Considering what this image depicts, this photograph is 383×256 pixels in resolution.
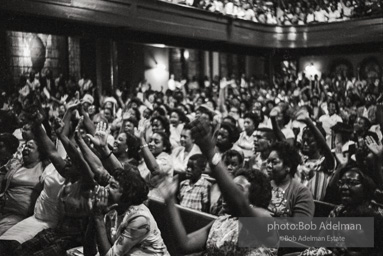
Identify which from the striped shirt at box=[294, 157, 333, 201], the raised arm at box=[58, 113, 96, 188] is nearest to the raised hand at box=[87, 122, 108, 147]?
the raised arm at box=[58, 113, 96, 188]

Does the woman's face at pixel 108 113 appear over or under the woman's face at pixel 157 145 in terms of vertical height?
over

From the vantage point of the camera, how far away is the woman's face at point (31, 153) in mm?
4520

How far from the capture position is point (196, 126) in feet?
7.75

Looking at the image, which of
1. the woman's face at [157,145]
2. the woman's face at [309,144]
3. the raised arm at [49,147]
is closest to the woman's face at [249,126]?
the woman's face at [309,144]

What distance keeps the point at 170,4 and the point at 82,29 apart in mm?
2287

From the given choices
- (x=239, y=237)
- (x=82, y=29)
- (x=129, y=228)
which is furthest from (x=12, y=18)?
(x=239, y=237)

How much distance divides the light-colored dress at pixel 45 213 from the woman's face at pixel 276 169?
171 centimetres

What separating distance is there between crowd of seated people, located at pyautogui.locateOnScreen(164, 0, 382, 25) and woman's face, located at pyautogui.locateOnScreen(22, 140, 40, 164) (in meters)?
10.7

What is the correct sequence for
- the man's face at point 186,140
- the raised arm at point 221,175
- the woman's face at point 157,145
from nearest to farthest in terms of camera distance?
the raised arm at point 221,175 < the woman's face at point 157,145 < the man's face at point 186,140

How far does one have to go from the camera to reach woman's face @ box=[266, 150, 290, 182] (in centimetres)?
392

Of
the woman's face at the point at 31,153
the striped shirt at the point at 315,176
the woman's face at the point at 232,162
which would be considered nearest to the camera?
the woman's face at the point at 232,162

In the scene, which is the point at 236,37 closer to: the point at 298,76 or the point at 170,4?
the point at 170,4

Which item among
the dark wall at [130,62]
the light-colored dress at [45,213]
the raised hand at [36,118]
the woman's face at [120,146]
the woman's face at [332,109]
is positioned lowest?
the light-colored dress at [45,213]

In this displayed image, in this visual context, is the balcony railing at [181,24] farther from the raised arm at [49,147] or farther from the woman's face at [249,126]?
the woman's face at [249,126]
